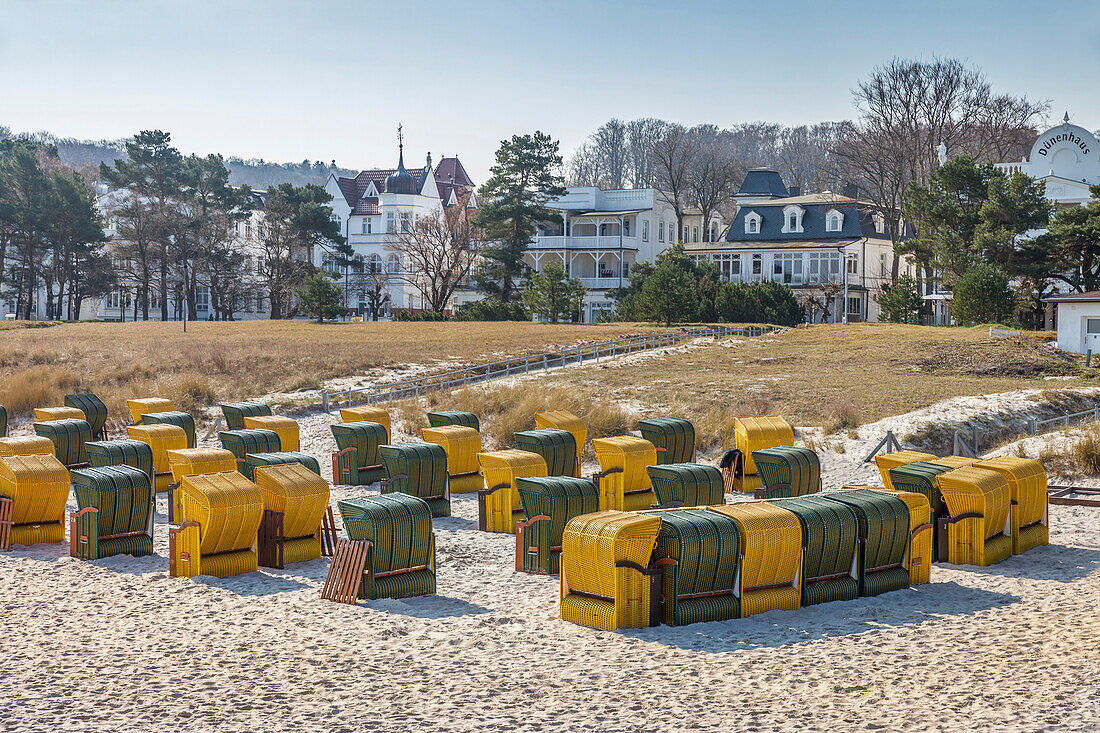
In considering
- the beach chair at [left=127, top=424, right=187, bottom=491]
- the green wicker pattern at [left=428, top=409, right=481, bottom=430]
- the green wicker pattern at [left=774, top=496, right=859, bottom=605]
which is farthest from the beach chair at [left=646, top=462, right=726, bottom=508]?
the beach chair at [left=127, top=424, right=187, bottom=491]

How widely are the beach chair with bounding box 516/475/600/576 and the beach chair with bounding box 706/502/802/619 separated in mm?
2955

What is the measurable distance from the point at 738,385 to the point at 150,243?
2118 inches

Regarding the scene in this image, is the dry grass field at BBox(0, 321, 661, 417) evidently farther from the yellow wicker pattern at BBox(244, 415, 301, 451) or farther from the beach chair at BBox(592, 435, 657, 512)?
the beach chair at BBox(592, 435, 657, 512)

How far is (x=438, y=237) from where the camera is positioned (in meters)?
67.4

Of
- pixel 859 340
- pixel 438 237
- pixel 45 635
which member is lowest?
pixel 45 635

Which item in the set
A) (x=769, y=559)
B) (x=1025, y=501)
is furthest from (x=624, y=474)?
(x=769, y=559)

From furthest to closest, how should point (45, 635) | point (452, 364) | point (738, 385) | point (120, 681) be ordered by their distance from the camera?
point (452, 364) → point (738, 385) → point (45, 635) → point (120, 681)

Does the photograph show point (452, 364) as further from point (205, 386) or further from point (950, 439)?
point (950, 439)

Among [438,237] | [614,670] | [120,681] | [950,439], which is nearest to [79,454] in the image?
[120,681]

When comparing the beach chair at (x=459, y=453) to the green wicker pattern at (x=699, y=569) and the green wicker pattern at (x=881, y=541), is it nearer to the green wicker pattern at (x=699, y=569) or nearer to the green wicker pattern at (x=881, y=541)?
the green wicker pattern at (x=881, y=541)

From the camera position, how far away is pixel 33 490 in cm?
1588

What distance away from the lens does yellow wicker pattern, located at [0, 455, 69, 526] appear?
51.9ft

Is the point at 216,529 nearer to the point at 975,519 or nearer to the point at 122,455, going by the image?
the point at 122,455

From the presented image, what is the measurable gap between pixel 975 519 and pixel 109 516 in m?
12.0
